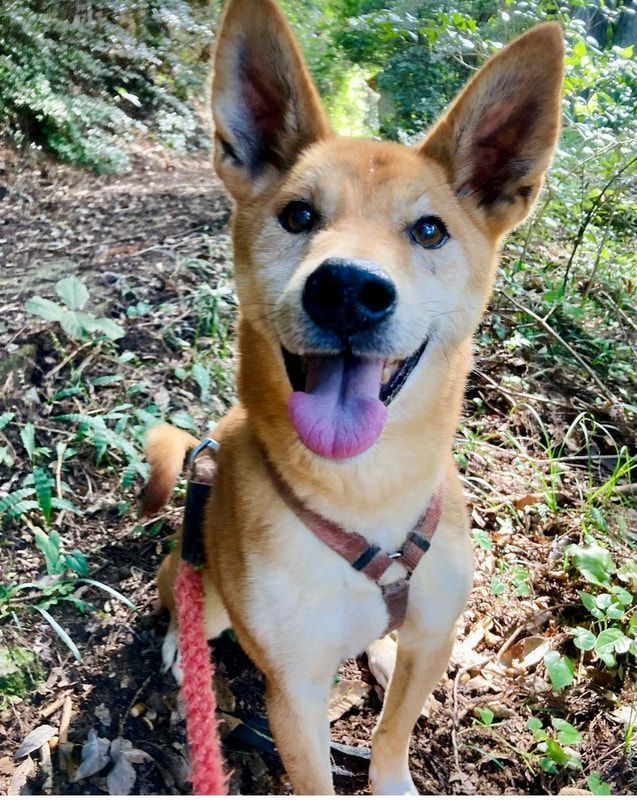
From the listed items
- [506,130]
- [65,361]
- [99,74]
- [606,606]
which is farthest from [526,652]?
[99,74]

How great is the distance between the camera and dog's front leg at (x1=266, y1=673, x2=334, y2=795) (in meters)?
1.95

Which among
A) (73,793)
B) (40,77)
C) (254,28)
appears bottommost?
(73,793)

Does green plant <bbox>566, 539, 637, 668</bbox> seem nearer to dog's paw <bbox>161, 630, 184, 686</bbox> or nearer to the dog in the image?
the dog

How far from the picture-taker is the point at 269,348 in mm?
1942

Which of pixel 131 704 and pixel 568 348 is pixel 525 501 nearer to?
pixel 568 348

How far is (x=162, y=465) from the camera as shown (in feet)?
9.09

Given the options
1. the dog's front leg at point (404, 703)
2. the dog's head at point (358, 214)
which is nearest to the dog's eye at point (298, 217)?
the dog's head at point (358, 214)

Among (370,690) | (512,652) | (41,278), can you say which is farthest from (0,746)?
(41,278)

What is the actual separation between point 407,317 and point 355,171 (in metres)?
0.56

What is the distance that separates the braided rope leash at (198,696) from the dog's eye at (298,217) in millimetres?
1186

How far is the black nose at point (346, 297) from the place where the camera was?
1.63 m

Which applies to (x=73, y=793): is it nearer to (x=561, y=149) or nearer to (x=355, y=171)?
(x=355, y=171)

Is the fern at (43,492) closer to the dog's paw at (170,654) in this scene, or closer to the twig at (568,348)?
the dog's paw at (170,654)

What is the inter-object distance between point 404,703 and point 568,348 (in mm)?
2938
